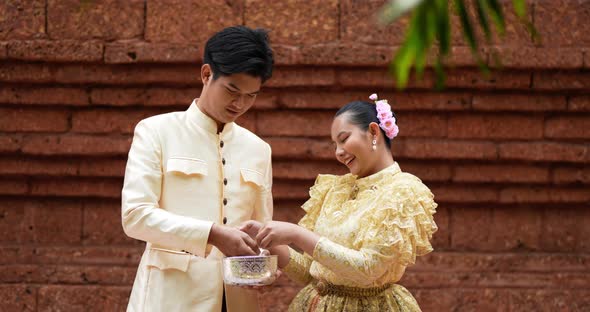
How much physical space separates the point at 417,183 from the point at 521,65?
174cm

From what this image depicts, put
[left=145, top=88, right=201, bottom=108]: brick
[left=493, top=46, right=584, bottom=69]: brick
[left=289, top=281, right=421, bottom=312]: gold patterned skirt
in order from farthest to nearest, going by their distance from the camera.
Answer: [left=145, top=88, right=201, bottom=108]: brick → [left=493, top=46, right=584, bottom=69]: brick → [left=289, top=281, right=421, bottom=312]: gold patterned skirt

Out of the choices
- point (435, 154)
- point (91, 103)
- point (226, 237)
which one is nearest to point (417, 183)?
point (226, 237)

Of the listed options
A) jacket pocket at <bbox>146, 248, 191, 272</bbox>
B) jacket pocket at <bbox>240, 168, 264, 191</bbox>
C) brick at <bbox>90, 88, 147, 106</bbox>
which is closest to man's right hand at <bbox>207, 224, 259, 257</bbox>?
jacket pocket at <bbox>146, 248, 191, 272</bbox>

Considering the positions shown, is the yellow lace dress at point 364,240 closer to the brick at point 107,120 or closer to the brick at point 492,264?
the brick at point 492,264

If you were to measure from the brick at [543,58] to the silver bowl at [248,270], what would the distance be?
219cm

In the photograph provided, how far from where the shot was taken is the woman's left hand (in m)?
2.69

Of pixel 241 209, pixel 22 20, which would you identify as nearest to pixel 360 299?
pixel 241 209

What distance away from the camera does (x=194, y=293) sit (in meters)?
2.78

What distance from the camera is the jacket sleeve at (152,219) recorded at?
263 cm

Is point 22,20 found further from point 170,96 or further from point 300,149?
point 300,149

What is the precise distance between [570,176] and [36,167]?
2.79m

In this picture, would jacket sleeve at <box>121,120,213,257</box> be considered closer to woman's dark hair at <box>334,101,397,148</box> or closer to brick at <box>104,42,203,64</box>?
woman's dark hair at <box>334,101,397,148</box>

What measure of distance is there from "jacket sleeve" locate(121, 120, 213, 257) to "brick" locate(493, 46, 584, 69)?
224 centimetres

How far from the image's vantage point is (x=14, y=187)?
4.45 metres
